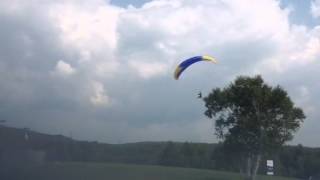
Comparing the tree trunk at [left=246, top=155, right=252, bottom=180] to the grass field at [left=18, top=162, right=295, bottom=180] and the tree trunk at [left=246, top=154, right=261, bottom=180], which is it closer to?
the tree trunk at [left=246, top=154, right=261, bottom=180]

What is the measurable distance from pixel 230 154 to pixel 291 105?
8.36 metres

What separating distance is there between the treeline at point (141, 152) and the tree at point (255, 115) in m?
26.3

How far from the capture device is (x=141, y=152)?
137625 millimetres

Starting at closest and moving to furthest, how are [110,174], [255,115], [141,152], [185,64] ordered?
1. [185,64]
2. [255,115]
3. [110,174]
4. [141,152]

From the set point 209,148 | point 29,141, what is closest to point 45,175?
point 29,141

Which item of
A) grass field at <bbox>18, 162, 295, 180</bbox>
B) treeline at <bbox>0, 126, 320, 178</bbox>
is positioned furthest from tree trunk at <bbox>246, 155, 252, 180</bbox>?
treeline at <bbox>0, 126, 320, 178</bbox>

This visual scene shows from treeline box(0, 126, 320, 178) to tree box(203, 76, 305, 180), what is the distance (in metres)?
→ 26.3

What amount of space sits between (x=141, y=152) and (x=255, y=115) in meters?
79.9

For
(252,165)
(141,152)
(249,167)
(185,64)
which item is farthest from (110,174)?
(141,152)

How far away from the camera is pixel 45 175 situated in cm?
7481

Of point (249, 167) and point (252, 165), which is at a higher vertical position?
point (252, 165)

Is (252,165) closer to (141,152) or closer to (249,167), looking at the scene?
(249,167)

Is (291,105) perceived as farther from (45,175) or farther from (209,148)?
(209,148)

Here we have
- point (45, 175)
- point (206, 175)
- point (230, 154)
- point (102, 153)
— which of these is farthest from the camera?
point (102, 153)
